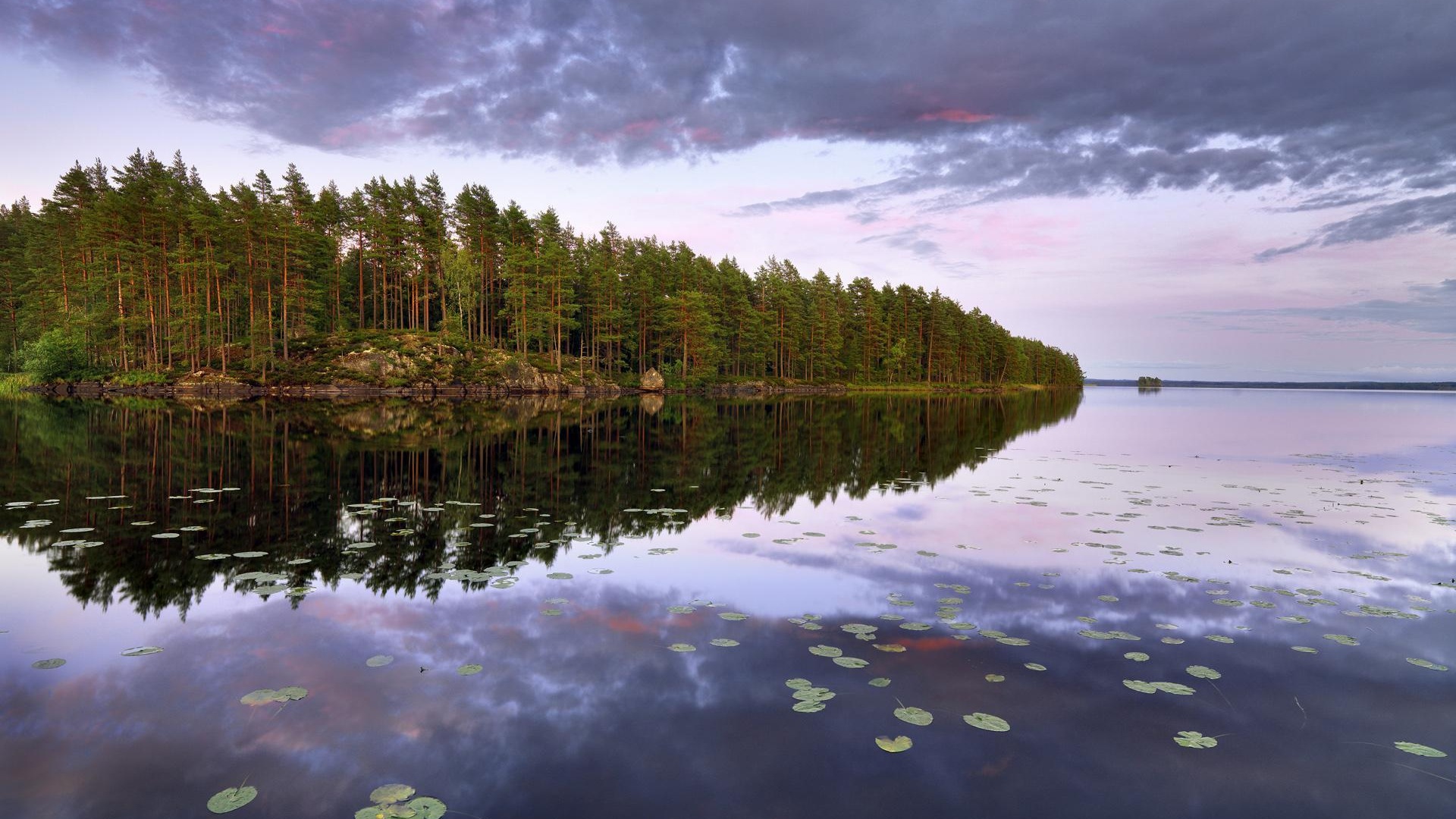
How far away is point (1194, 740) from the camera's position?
5.81 m

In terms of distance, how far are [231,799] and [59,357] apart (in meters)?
87.1

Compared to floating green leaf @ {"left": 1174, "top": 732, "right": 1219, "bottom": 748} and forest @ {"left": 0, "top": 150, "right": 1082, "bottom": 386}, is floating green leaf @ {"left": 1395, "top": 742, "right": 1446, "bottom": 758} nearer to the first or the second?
floating green leaf @ {"left": 1174, "top": 732, "right": 1219, "bottom": 748}

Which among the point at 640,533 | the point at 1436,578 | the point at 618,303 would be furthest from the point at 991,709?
the point at 618,303

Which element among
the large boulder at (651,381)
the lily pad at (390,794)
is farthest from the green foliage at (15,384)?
the lily pad at (390,794)

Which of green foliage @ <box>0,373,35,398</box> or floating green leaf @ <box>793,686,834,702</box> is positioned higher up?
green foliage @ <box>0,373,35,398</box>

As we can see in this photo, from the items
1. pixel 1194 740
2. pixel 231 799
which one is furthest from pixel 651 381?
pixel 231 799

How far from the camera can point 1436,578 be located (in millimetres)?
11156

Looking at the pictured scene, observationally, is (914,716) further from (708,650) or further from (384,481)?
(384,481)

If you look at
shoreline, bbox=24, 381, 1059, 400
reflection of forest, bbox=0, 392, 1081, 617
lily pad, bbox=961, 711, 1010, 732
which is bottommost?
lily pad, bbox=961, 711, 1010, 732

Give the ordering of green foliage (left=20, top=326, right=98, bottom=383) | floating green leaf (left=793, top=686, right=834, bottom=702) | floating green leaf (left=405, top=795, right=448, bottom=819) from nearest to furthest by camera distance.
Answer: floating green leaf (left=405, top=795, right=448, bottom=819) → floating green leaf (left=793, top=686, right=834, bottom=702) → green foliage (left=20, top=326, right=98, bottom=383)

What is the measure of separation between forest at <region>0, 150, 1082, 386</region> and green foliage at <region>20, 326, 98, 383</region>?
170 mm

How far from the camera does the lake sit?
511cm

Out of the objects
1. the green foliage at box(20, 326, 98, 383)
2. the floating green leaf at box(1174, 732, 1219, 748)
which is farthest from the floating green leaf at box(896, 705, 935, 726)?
the green foliage at box(20, 326, 98, 383)

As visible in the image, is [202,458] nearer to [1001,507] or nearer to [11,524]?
[11,524]
